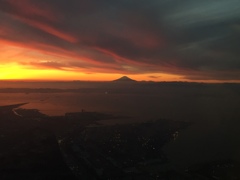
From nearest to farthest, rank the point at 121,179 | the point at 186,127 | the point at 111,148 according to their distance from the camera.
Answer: the point at 121,179
the point at 111,148
the point at 186,127

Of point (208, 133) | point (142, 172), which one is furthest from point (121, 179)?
point (208, 133)

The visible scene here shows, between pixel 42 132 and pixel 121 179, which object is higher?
pixel 42 132

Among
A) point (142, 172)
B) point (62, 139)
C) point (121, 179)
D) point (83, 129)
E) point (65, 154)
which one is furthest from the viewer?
point (83, 129)

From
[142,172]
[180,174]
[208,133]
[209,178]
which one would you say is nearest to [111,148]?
[142,172]

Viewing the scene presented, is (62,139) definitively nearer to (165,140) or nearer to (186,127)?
(165,140)

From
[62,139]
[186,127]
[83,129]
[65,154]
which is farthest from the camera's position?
[186,127]

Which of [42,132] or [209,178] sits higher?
[42,132]

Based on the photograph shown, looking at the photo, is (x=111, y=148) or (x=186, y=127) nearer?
(x=111, y=148)

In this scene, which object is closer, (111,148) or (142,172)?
(142,172)

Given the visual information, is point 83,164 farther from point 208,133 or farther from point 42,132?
point 208,133
